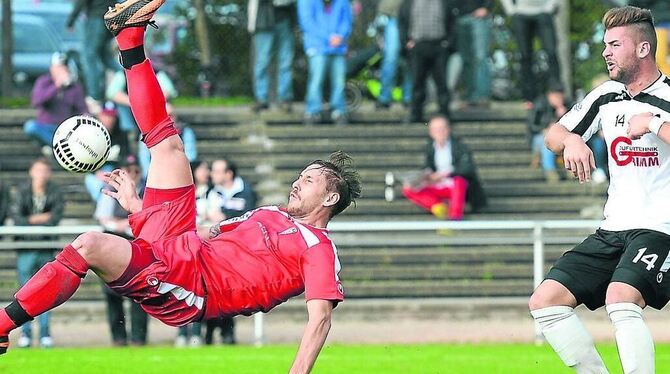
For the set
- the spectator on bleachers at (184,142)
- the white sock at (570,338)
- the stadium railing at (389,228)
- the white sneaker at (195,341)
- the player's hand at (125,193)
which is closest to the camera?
the white sock at (570,338)

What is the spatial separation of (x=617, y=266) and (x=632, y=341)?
0.43 meters

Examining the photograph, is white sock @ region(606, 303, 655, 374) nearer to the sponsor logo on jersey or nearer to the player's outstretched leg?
the sponsor logo on jersey

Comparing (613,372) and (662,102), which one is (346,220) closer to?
(613,372)

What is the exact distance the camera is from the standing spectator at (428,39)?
1700 cm

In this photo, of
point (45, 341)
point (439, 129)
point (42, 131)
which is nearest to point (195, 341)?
point (45, 341)

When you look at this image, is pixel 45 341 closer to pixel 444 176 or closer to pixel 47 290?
pixel 444 176

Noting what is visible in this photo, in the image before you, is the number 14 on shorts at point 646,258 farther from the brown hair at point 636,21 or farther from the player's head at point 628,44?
the brown hair at point 636,21

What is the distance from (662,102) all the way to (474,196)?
8.36 meters

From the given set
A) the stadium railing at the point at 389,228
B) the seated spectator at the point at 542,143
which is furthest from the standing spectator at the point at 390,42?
the stadium railing at the point at 389,228

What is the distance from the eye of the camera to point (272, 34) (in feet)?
57.7

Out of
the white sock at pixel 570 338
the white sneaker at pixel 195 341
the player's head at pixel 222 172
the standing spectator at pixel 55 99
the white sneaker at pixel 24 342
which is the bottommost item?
the white sneaker at pixel 195 341

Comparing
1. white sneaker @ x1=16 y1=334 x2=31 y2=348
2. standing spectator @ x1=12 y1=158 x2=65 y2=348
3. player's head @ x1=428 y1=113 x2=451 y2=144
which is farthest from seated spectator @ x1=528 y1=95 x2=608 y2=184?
white sneaker @ x1=16 y1=334 x2=31 y2=348

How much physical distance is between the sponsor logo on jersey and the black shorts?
38cm

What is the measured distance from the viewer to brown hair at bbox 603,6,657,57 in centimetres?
809
